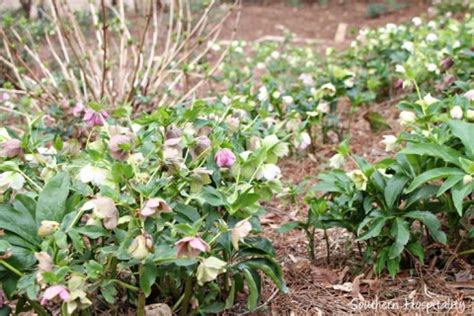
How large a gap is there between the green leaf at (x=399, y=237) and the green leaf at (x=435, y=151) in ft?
0.62

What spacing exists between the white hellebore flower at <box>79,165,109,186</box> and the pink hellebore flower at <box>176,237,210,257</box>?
0.28 metres

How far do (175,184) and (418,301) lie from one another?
75cm

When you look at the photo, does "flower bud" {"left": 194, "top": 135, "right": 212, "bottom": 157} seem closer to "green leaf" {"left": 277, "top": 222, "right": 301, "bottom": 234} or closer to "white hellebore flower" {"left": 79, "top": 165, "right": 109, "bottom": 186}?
"white hellebore flower" {"left": 79, "top": 165, "right": 109, "bottom": 186}

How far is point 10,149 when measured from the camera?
1669 mm

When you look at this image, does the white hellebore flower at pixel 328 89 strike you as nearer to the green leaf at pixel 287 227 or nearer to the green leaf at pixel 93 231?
the green leaf at pixel 287 227

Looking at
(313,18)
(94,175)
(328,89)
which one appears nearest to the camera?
(94,175)

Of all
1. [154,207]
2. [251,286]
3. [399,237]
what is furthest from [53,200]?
[399,237]

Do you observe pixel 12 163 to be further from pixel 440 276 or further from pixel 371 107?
pixel 371 107

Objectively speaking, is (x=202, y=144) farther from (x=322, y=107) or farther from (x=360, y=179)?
(x=322, y=107)

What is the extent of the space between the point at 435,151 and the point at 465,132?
0.11 meters

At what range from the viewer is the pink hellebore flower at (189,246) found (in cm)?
133

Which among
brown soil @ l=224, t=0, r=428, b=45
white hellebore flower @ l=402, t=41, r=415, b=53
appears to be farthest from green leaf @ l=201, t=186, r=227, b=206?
brown soil @ l=224, t=0, r=428, b=45

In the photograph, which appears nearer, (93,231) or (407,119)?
(93,231)

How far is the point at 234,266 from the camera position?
163cm
